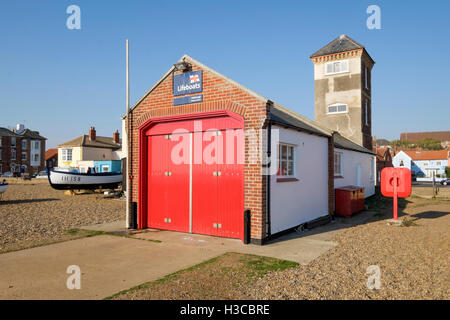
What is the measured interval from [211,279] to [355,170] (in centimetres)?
1484

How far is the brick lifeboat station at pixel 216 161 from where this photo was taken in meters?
8.20

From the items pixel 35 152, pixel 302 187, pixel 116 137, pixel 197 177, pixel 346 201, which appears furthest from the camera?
pixel 35 152

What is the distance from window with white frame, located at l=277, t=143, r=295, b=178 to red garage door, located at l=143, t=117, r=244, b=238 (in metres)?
1.34

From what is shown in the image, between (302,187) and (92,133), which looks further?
(92,133)

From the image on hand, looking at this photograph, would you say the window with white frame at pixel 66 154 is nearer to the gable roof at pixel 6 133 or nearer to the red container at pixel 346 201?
the gable roof at pixel 6 133

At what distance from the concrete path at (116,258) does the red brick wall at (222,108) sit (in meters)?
1.08

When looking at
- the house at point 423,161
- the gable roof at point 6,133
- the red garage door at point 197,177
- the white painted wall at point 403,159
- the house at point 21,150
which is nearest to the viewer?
the red garage door at point 197,177

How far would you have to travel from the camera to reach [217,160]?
29.5ft

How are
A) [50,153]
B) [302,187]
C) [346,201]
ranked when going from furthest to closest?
[50,153] → [346,201] → [302,187]

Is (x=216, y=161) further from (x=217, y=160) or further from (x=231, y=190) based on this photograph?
(x=231, y=190)

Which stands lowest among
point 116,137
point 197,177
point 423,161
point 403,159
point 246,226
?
point 246,226

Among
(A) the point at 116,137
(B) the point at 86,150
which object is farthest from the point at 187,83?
(A) the point at 116,137

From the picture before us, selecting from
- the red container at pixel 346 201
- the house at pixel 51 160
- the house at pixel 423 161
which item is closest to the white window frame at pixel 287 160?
the red container at pixel 346 201

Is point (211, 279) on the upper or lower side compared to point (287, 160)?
lower
